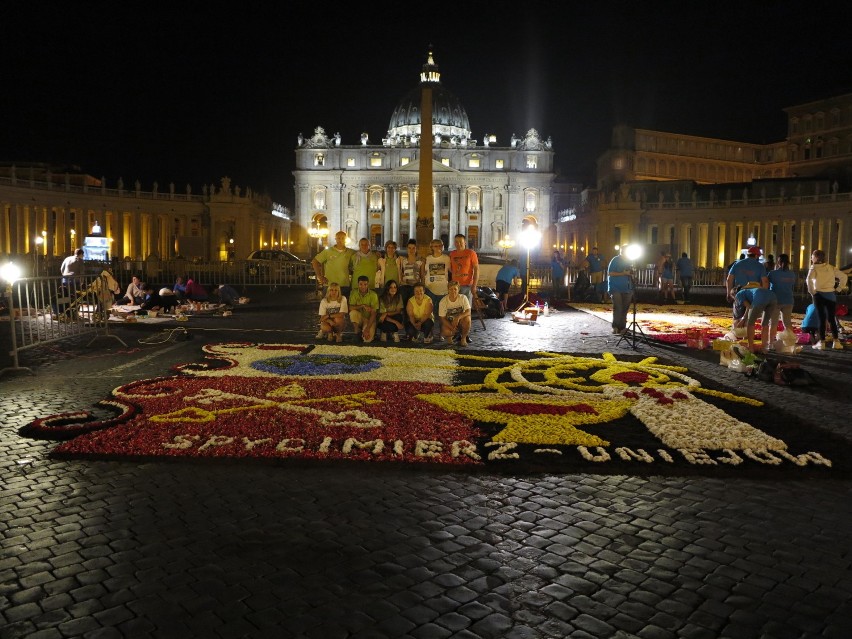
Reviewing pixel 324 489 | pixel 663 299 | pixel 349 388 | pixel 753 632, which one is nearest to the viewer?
pixel 753 632

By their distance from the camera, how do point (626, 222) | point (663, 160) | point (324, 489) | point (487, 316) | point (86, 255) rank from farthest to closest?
point (663, 160), point (626, 222), point (86, 255), point (487, 316), point (324, 489)

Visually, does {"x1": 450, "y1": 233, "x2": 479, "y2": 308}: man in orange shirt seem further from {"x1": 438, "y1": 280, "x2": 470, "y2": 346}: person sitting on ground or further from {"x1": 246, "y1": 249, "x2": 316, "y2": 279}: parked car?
{"x1": 246, "y1": 249, "x2": 316, "y2": 279}: parked car

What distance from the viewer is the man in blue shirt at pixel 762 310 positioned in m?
12.9

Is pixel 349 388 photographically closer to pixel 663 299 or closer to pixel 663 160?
pixel 663 299

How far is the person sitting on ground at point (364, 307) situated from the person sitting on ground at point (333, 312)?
7.8 inches

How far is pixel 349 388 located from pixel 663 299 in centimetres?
1973

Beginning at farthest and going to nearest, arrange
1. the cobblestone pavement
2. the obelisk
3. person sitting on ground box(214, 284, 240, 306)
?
the obelisk < person sitting on ground box(214, 284, 240, 306) < the cobblestone pavement

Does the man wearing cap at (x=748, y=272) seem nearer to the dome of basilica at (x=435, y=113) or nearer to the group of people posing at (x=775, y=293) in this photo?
the group of people posing at (x=775, y=293)

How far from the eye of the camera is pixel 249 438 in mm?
7051

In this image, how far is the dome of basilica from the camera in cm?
10569

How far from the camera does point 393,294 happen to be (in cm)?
1430

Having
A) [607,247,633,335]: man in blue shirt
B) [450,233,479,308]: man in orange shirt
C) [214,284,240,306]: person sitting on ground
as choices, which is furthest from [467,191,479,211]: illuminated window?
[450,233,479,308]: man in orange shirt

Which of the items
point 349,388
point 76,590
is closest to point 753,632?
point 76,590

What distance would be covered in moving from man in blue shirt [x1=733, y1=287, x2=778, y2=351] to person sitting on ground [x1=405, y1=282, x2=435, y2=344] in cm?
571
